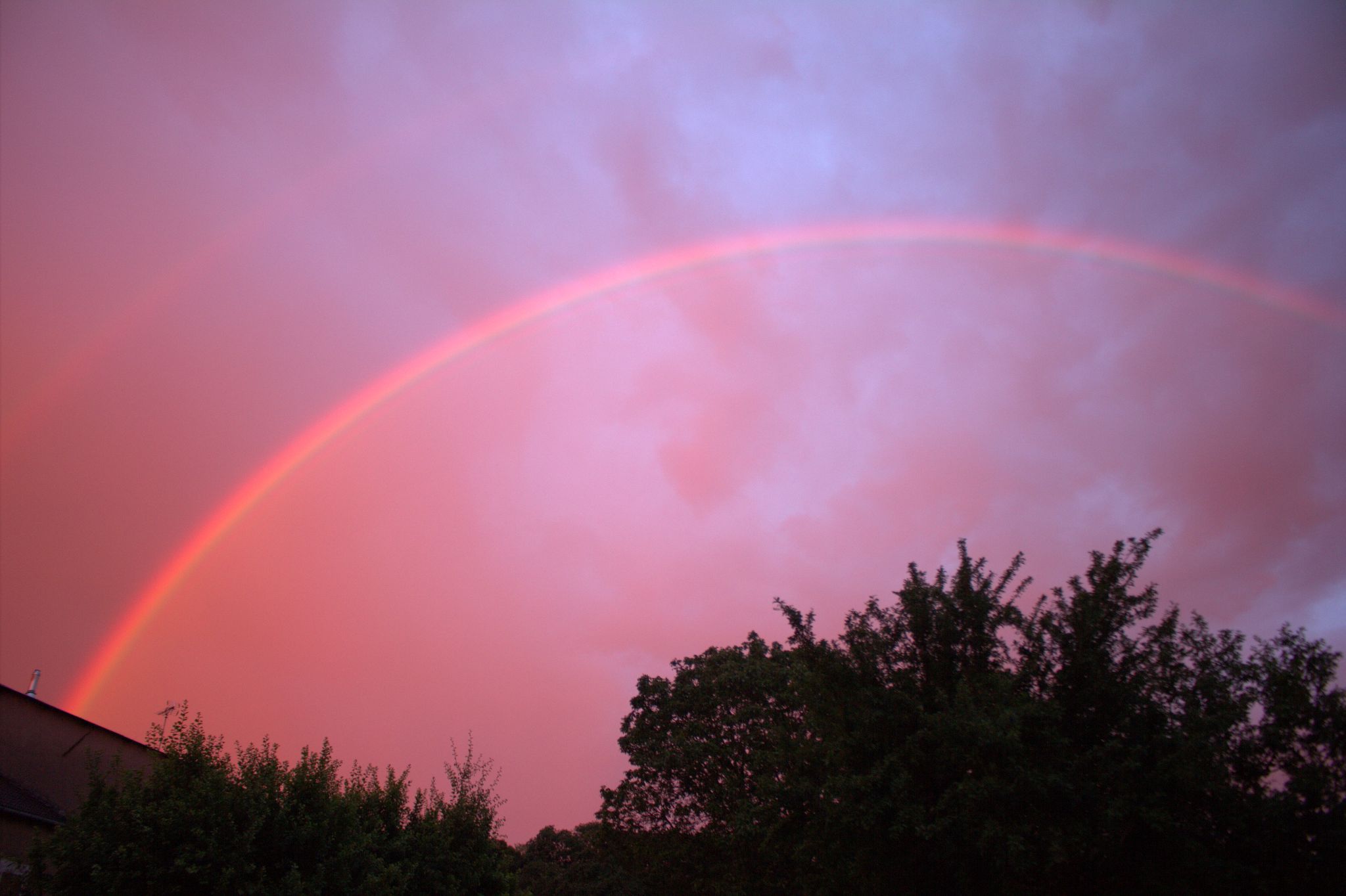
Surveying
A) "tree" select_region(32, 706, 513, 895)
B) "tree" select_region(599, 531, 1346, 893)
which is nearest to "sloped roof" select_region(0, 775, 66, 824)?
"tree" select_region(32, 706, 513, 895)

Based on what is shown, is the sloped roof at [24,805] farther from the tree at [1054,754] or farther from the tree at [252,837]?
the tree at [1054,754]

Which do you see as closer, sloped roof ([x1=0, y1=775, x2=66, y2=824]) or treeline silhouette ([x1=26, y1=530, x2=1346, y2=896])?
treeline silhouette ([x1=26, y1=530, x2=1346, y2=896])

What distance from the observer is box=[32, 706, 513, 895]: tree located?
1454 cm

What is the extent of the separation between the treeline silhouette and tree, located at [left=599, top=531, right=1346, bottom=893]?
45 mm

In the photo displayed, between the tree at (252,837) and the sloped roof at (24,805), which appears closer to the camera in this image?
the tree at (252,837)

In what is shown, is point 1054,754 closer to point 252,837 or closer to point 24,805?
point 252,837

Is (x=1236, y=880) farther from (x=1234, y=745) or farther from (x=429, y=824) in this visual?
(x=429, y=824)

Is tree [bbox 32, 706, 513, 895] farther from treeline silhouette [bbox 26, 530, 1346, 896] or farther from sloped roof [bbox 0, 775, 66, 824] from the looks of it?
sloped roof [bbox 0, 775, 66, 824]

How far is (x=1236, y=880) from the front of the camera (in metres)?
14.2

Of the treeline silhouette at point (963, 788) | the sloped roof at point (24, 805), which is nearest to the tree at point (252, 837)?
the treeline silhouette at point (963, 788)

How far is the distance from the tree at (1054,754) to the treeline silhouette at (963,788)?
0.05m

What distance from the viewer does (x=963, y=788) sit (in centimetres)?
1500

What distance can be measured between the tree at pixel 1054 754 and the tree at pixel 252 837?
8493mm

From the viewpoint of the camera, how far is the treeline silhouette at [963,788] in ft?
47.5
